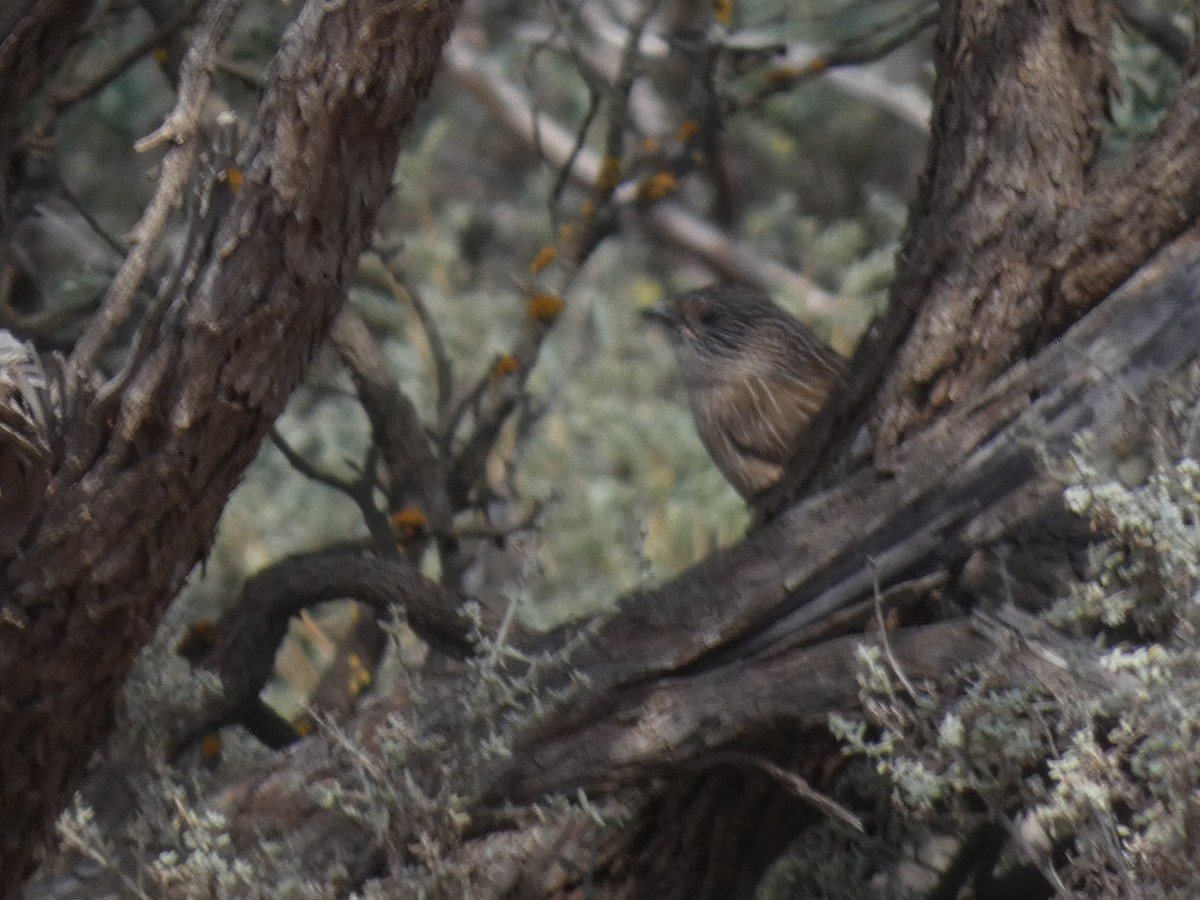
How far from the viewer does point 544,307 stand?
4820mm

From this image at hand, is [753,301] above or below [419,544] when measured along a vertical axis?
above

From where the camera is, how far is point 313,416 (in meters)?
7.67

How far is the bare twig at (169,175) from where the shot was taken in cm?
274

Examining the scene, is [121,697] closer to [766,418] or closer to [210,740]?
[210,740]

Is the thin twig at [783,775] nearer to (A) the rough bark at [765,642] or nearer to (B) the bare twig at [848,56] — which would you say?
(A) the rough bark at [765,642]

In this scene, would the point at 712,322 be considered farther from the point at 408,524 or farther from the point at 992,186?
the point at 992,186

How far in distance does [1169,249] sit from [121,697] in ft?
6.30

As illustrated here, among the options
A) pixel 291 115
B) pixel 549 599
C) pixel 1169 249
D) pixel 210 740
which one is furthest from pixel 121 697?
pixel 549 599

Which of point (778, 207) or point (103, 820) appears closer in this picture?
point (103, 820)

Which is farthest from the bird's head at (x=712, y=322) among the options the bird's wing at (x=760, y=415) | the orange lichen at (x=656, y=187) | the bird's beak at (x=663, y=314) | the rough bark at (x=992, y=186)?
the rough bark at (x=992, y=186)

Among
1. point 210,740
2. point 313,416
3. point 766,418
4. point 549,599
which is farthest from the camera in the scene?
point 313,416

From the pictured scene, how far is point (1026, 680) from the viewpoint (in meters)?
2.82

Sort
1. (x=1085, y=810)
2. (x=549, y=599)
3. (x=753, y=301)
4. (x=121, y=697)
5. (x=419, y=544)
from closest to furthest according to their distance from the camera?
(x=1085, y=810)
(x=121, y=697)
(x=419, y=544)
(x=753, y=301)
(x=549, y=599)

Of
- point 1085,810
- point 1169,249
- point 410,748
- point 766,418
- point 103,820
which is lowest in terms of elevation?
point 103,820
